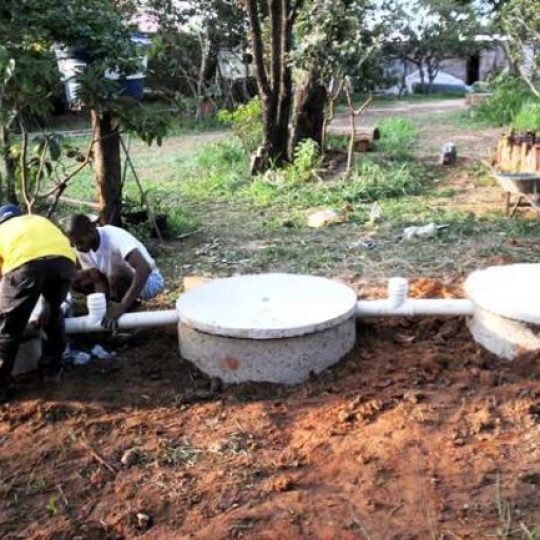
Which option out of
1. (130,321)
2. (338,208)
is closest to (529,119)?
(338,208)

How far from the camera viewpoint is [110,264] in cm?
444

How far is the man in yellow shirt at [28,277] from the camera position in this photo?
3588mm

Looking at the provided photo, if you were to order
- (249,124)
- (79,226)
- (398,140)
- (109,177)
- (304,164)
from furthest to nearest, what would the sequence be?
(398,140), (249,124), (304,164), (109,177), (79,226)

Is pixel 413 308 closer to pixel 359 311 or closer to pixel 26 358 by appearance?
pixel 359 311

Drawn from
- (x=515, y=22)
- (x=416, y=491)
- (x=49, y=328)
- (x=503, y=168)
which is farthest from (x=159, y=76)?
(x=416, y=491)

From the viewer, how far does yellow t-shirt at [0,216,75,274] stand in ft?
11.8

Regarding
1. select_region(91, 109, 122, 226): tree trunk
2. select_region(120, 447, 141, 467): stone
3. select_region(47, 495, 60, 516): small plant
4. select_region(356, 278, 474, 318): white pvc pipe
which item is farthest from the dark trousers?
select_region(91, 109, 122, 226): tree trunk

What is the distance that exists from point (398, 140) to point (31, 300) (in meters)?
9.44

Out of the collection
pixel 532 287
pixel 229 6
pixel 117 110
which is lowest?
pixel 532 287

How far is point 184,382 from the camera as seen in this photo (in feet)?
12.6

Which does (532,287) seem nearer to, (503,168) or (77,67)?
(77,67)

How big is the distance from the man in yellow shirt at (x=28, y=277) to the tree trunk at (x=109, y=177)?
252cm

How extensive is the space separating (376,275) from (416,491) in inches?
115

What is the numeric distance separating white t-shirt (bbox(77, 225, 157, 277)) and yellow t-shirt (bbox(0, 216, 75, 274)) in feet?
1.68
